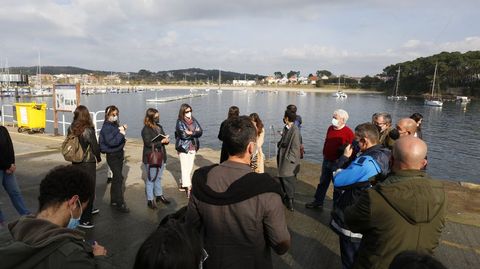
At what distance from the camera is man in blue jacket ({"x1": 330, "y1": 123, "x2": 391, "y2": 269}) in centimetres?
303

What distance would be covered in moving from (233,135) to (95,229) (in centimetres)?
349

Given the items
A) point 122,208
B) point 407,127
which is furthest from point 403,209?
point 122,208

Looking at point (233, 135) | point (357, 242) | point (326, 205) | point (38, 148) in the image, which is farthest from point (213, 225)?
point (38, 148)

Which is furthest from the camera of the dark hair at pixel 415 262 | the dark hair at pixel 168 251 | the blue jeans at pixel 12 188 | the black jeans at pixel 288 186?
the black jeans at pixel 288 186

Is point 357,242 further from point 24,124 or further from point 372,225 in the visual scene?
point 24,124

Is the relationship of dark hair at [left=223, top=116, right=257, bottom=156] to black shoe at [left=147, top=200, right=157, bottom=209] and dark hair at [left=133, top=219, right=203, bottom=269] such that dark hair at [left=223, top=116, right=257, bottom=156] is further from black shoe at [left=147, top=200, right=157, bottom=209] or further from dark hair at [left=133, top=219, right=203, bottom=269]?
black shoe at [left=147, top=200, right=157, bottom=209]

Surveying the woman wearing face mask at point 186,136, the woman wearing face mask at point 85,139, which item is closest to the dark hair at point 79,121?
the woman wearing face mask at point 85,139

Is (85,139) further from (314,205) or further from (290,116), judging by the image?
(314,205)

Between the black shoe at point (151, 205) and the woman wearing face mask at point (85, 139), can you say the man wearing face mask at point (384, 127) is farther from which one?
the woman wearing face mask at point (85, 139)

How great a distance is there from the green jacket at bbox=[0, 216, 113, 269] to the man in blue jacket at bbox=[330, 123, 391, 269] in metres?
2.22

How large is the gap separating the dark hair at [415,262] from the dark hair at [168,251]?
2.48 ft

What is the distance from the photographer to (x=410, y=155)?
225 cm

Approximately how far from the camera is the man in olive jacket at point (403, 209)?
7.08 feet

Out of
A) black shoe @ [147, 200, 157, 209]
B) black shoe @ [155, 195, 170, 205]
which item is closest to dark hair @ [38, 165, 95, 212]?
black shoe @ [147, 200, 157, 209]
